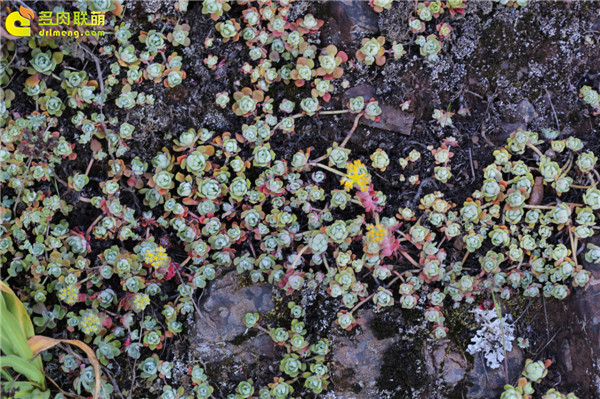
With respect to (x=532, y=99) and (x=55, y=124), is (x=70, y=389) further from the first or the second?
(x=532, y=99)

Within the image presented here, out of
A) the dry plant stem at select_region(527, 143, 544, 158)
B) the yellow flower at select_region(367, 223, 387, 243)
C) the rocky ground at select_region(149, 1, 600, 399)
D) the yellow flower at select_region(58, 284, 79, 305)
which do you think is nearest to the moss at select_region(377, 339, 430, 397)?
the rocky ground at select_region(149, 1, 600, 399)

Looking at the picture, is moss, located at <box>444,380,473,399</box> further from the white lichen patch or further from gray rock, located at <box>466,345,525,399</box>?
the white lichen patch

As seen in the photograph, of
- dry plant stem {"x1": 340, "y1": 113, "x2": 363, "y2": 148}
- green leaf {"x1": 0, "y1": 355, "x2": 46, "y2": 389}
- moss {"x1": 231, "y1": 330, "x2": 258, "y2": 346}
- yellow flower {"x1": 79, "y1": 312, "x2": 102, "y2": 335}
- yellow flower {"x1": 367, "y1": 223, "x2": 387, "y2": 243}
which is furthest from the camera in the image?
dry plant stem {"x1": 340, "y1": 113, "x2": 363, "y2": 148}

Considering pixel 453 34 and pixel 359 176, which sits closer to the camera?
pixel 359 176

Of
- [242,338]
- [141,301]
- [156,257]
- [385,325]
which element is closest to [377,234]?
[385,325]

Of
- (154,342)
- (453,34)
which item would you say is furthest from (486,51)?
(154,342)

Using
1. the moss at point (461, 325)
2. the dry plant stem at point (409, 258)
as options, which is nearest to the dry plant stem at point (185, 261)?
the dry plant stem at point (409, 258)

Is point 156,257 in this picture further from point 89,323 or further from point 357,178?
point 357,178

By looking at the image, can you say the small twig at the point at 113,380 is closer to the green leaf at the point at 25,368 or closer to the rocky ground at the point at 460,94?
the green leaf at the point at 25,368
